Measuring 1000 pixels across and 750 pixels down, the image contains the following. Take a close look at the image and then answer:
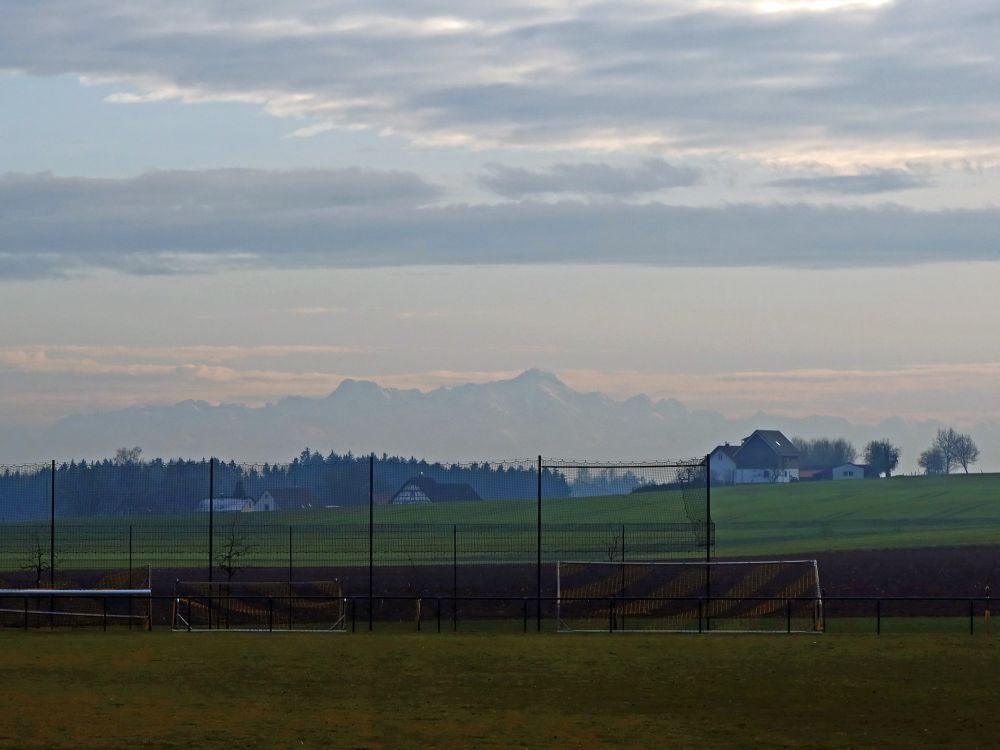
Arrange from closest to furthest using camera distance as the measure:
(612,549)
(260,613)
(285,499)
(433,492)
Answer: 1. (260,613)
2. (612,549)
3. (433,492)
4. (285,499)

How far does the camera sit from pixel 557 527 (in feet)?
274

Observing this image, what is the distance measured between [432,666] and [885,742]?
10838 mm

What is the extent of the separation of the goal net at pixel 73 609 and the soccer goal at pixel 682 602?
11.0 m

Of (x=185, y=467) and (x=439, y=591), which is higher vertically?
(x=185, y=467)

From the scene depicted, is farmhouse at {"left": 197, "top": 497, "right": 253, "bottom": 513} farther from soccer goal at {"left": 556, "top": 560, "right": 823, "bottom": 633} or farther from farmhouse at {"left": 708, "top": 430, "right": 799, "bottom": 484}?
farmhouse at {"left": 708, "top": 430, "right": 799, "bottom": 484}

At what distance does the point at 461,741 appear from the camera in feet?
61.1

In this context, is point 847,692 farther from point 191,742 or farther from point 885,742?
point 191,742

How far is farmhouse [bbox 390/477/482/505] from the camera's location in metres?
76.8

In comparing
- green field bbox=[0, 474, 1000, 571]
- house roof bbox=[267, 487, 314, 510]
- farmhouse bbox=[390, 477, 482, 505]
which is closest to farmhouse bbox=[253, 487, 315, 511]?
house roof bbox=[267, 487, 314, 510]

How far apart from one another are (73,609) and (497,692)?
77.6ft

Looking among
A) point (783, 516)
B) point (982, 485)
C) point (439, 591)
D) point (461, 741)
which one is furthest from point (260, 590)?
point (982, 485)

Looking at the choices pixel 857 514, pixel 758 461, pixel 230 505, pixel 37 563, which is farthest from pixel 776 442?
pixel 37 563

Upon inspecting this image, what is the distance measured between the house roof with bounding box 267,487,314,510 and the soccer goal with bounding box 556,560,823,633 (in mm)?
26823

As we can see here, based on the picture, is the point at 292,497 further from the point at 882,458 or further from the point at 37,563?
the point at 882,458
